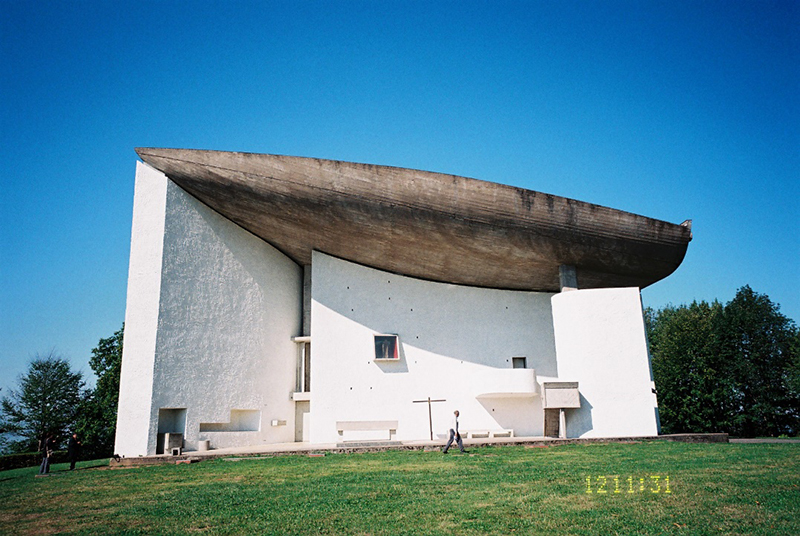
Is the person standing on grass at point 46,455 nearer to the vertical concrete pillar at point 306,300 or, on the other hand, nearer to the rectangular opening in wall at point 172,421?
the rectangular opening in wall at point 172,421

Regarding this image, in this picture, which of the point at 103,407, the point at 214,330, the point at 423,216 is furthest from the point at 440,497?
the point at 103,407

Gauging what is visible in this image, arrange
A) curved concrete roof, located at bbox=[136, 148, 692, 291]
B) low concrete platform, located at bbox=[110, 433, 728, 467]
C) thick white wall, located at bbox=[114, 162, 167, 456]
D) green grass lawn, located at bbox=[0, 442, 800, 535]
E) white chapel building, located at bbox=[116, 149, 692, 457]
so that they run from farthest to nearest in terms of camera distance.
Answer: white chapel building, located at bbox=[116, 149, 692, 457]
curved concrete roof, located at bbox=[136, 148, 692, 291]
thick white wall, located at bbox=[114, 162, 167, 456]
low concrete platform, located at bbox=[110, 433, 728, 467]
green grass lawn, located at bbox=[0, 442, 800, 535]

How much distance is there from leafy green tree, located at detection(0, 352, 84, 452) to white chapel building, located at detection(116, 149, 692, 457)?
63.6ft

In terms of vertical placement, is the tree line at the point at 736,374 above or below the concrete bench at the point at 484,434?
above

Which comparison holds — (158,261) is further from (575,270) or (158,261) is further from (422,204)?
(575,270)

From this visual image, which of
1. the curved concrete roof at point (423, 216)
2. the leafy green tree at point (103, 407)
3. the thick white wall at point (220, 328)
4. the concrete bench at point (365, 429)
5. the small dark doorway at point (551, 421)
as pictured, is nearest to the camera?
the curved concrete roof at point (423, 216)

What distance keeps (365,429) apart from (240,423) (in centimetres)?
425

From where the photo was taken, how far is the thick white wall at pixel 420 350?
20516 mm

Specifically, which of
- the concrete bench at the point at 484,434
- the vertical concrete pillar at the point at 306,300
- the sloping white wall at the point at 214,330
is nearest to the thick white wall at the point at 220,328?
A: the sloping white wall at the point at 214,330

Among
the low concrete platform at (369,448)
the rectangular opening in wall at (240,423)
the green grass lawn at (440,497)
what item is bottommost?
the green grass lawn at (440,497)

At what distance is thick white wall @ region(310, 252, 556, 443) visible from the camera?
20.5 m

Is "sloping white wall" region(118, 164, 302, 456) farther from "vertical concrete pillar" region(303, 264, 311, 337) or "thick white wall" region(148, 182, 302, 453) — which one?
"vertical concrete pillar" region(303, 264, 311, 337)
